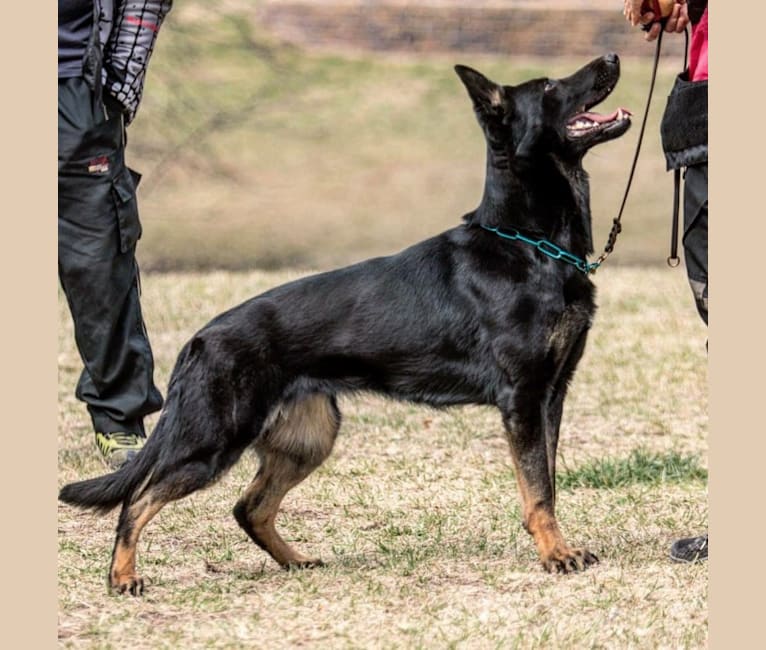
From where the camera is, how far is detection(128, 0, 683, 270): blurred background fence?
635 inches

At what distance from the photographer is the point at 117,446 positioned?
21.1 ft

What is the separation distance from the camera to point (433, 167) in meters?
19.6

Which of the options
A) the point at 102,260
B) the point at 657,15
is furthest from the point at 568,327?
the point at 102,260

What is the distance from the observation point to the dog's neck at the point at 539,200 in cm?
489

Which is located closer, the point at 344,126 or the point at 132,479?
the point at 132,479

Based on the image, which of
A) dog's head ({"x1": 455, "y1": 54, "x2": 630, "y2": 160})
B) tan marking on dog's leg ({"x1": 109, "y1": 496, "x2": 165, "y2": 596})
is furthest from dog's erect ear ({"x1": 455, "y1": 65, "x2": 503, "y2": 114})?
tan marking on dog's leg ({"x1": 109, "y1": 496, "x2": 165, "y2": 596})

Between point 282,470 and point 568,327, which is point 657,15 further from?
point 282,470

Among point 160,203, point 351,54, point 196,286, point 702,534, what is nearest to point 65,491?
point 702,534

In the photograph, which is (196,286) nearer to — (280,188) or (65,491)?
(65,491)

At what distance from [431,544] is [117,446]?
1.96 meters

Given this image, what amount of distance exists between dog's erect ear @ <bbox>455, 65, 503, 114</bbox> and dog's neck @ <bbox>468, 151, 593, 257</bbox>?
0.20 meters

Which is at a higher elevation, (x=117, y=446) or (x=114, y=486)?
(x=114, y=486)

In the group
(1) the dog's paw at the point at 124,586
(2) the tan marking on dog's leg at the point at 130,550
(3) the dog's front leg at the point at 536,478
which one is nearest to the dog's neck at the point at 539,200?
(3) the dog's front leg at the point at 536,478

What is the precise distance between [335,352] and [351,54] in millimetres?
18114
